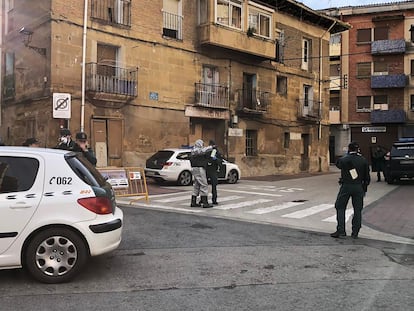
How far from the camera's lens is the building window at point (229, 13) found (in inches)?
875

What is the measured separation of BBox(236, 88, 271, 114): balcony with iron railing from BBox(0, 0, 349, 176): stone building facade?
0.07m

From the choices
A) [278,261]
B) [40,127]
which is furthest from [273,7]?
[278,261]

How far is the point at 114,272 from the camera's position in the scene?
18.7ft

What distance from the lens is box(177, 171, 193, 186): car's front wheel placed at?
669 inches

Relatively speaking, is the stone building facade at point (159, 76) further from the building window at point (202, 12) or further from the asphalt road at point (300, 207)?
the asphalt road at point (300, 207)

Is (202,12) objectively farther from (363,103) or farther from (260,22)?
(363,103)

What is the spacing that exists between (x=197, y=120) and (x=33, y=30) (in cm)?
849

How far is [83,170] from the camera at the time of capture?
18.2 ft

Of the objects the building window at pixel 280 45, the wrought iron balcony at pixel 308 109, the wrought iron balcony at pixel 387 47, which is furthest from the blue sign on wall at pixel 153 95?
the wrought iron balcony at pixel 387 47

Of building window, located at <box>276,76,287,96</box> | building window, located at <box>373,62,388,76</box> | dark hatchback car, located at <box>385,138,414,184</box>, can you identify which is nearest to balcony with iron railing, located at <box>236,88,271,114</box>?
building window, located at <box>276,76,287,96</box>

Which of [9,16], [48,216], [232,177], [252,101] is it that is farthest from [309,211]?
[9,16]

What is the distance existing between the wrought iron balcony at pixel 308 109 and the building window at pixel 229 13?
7.52m

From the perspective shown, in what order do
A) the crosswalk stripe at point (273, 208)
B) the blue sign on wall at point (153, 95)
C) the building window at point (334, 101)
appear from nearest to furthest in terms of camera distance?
the crosswalk stripe at point (273, 208) < the blue sign on wall at point (153, 95) < the building window at point (334, 101)

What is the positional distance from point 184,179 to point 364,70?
28643mm
